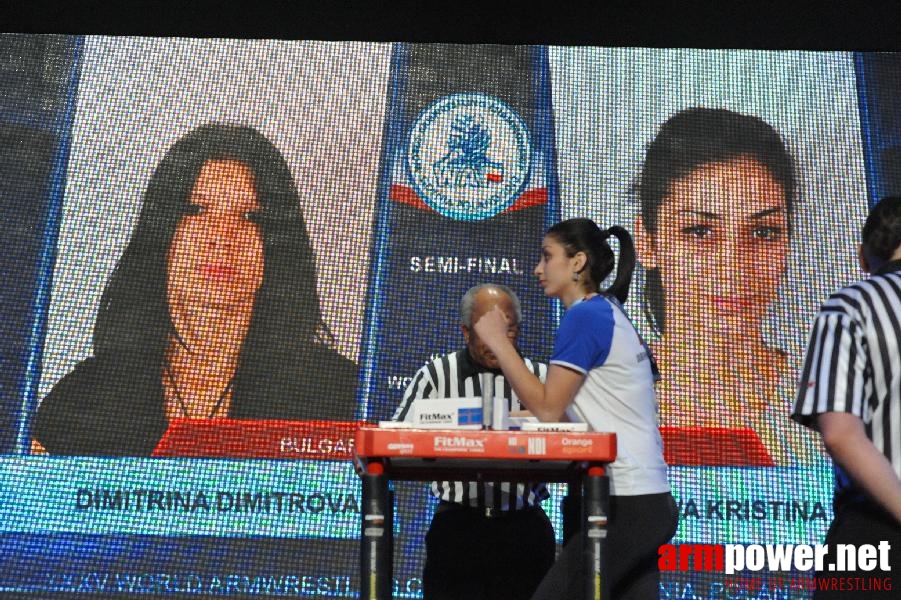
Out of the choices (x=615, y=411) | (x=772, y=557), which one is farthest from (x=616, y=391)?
(x=772, y=557)

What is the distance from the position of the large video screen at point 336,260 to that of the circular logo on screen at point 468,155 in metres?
0.01

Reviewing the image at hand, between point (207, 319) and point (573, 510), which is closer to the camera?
point (573, 510)

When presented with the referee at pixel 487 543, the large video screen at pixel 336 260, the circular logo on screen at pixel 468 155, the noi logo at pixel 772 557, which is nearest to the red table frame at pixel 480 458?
the noi logo at pixel 772 557

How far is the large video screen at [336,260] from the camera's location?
4.18 meters

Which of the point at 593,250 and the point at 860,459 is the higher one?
the point at 593,250

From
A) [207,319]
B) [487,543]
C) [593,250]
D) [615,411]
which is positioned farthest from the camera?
[207,319]

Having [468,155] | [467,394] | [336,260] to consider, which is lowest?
[467,394]

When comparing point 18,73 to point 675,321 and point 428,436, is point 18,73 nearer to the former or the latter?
point 675,321

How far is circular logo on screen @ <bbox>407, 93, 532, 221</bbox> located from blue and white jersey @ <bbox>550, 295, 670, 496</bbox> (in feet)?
8.99

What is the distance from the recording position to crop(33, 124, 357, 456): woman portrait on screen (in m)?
4.36

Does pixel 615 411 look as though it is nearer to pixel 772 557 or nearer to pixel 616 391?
pixel 616 391

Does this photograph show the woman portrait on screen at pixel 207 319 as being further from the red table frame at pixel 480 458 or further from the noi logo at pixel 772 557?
the red table frame at pixel 480 458

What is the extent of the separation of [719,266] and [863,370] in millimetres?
3071

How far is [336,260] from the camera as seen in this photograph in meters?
4.55
